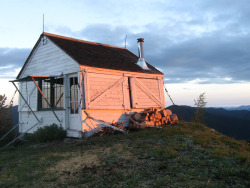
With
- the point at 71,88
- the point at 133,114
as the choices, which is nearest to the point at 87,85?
the point at 71,88

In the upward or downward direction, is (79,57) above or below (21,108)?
above

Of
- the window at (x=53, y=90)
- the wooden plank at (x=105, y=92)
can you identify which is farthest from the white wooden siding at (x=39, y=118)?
the wooden plank at (x=105, y=92)

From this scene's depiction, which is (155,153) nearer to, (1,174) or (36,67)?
(1,174)

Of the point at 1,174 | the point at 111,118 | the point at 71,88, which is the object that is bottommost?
the point at 1,174

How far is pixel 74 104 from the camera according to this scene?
470 inches

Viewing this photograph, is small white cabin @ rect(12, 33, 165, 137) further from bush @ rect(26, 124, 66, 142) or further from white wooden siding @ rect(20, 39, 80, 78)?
bush @ rect(26, 124, 66, 142)

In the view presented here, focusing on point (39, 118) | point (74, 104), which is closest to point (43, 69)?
point (39, 118)

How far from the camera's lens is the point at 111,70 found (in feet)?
42.5

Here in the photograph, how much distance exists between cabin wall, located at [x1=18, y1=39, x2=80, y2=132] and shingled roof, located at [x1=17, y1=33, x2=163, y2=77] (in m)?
0.37

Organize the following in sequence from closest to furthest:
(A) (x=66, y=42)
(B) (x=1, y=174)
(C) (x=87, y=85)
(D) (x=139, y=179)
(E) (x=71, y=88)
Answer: (D) (x=139, y=179) < (B) (x=1, y=174) < (C) (x=87, y=85) < (E) (x=71, y=88) < (A) (x=66, y=42)

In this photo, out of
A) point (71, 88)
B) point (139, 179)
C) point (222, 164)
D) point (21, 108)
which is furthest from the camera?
point (21, 108)

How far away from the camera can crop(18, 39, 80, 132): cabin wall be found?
12.7 metres

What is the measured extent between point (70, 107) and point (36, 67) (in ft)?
14.0

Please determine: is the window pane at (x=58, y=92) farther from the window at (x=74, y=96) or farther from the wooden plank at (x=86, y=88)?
the wooden plank at (x=86, y=88)
